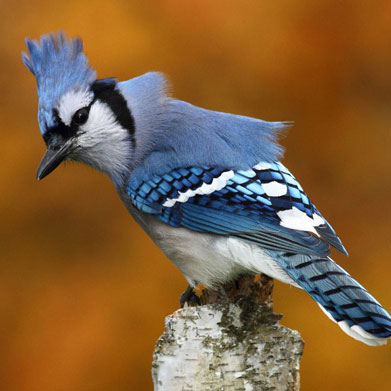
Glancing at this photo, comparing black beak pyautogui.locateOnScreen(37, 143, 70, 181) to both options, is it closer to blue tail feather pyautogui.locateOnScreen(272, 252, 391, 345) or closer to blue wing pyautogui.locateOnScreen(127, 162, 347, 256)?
blue wing pyautogui.locateOnScreen(127, 162, 347, 256)

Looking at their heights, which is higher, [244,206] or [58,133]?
[58,133]

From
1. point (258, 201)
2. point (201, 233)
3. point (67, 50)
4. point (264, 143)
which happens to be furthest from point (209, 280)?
point (67, 50)

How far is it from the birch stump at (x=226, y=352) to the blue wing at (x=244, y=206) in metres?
0.21

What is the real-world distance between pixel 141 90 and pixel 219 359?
0.90 m

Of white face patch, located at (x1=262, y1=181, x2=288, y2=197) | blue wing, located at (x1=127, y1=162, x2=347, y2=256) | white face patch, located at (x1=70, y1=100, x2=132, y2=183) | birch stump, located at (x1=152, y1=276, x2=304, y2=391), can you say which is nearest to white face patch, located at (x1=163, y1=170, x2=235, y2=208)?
blue wing, located at (x1=127, y1=162, x2=347, y2=256)

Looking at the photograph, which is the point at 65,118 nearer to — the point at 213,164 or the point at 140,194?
the point at 140,194

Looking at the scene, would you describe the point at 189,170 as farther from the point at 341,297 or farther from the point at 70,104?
the point at 341,297

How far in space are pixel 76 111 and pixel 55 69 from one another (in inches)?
5.3

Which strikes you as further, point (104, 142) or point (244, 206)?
point (104, 142)

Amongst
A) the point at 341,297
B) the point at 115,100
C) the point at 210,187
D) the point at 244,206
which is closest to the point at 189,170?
the point at 210,187

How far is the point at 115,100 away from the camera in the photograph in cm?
201

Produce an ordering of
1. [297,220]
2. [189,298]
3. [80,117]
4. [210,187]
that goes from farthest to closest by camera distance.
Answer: [189,298] < [80,117] < [210,187] < [297,220]

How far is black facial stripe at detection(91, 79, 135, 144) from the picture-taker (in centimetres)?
198

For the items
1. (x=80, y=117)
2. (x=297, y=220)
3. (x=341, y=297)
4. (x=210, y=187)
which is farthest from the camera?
(x=80, y=117)
